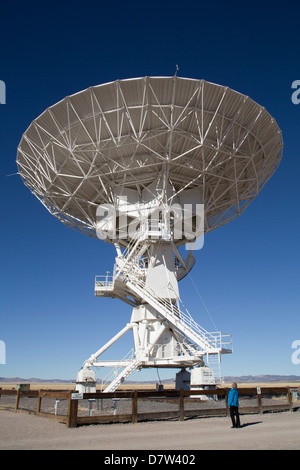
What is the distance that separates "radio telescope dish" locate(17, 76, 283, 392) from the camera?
18.5 meters

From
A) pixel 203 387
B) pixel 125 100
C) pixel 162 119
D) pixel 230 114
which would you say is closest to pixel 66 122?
pixel 125 100

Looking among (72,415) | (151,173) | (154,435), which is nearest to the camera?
(154,435)

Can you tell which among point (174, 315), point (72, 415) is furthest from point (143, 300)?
point (72, 415)

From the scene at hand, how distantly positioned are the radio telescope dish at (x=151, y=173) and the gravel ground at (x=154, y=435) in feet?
27.2

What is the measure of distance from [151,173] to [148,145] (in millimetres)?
2481

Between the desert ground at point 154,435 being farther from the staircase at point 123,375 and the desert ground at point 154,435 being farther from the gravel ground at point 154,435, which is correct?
the staircase at point 123,375

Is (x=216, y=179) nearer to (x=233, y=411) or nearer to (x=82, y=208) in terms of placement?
(x=82, y=208)

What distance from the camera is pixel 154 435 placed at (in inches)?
343

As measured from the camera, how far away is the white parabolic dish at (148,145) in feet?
60.0

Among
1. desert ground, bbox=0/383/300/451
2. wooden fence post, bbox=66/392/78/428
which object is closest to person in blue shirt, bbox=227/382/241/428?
desert ground, bbox=0/383/300/451

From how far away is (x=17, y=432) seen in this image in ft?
29.9

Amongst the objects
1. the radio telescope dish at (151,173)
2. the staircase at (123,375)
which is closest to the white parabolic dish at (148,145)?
the radio telescope dish at (151,173)

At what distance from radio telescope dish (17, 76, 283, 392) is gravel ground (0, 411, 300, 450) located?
27.2 ft

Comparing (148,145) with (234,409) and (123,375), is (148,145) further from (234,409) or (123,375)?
(234,409)
